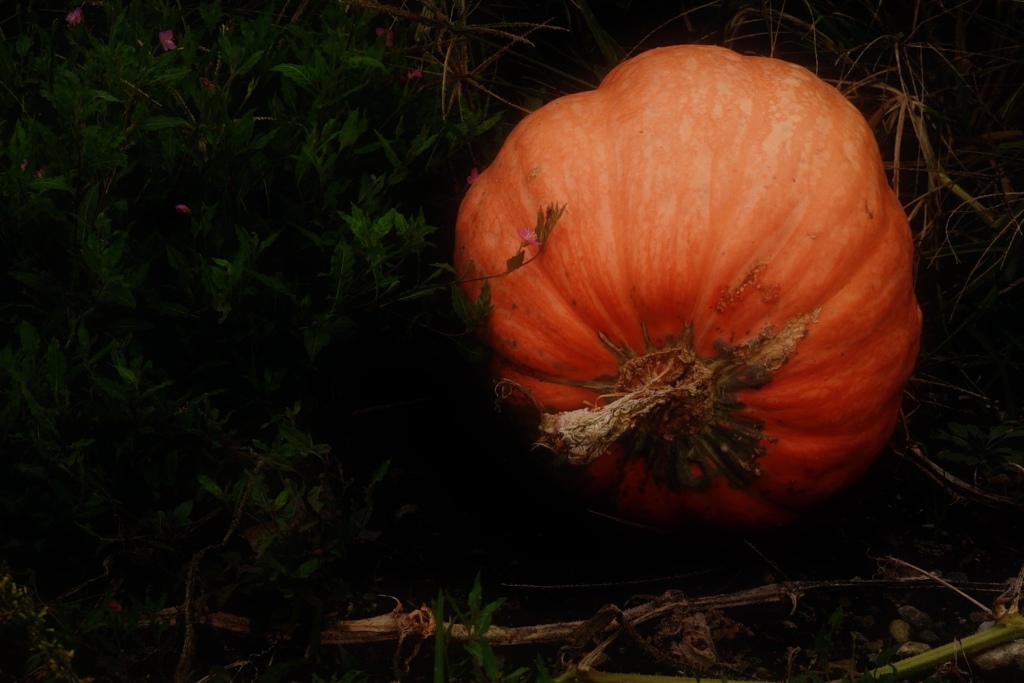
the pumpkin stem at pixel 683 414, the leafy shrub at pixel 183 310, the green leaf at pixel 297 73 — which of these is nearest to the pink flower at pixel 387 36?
the leafy shrub at pixel 183 310

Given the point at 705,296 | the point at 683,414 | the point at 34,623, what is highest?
the point at 705,296

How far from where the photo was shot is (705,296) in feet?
6.49

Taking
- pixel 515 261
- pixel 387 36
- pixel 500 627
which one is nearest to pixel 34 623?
pixel 500 627

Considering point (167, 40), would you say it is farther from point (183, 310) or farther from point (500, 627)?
point (500, 627)

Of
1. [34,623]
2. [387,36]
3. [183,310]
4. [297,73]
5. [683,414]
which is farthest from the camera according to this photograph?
[387,36]

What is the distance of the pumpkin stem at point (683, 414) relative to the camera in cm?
195

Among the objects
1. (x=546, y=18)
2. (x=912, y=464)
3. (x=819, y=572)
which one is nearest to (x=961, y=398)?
(x=912, y=464)

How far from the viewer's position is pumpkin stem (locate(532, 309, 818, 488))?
6.40 feet

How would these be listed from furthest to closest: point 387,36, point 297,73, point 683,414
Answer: point 387,36
point 297,73
point 683,414

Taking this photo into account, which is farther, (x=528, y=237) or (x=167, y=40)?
(x=167, y=40)

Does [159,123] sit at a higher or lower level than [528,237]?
higher

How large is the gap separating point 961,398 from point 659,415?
102 centimetres

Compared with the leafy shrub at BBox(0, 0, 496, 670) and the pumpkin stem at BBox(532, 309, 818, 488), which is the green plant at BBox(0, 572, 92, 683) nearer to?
the leafy shrub at BBox(0, 0, 496, 670)

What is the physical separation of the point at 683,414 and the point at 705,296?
24cm
